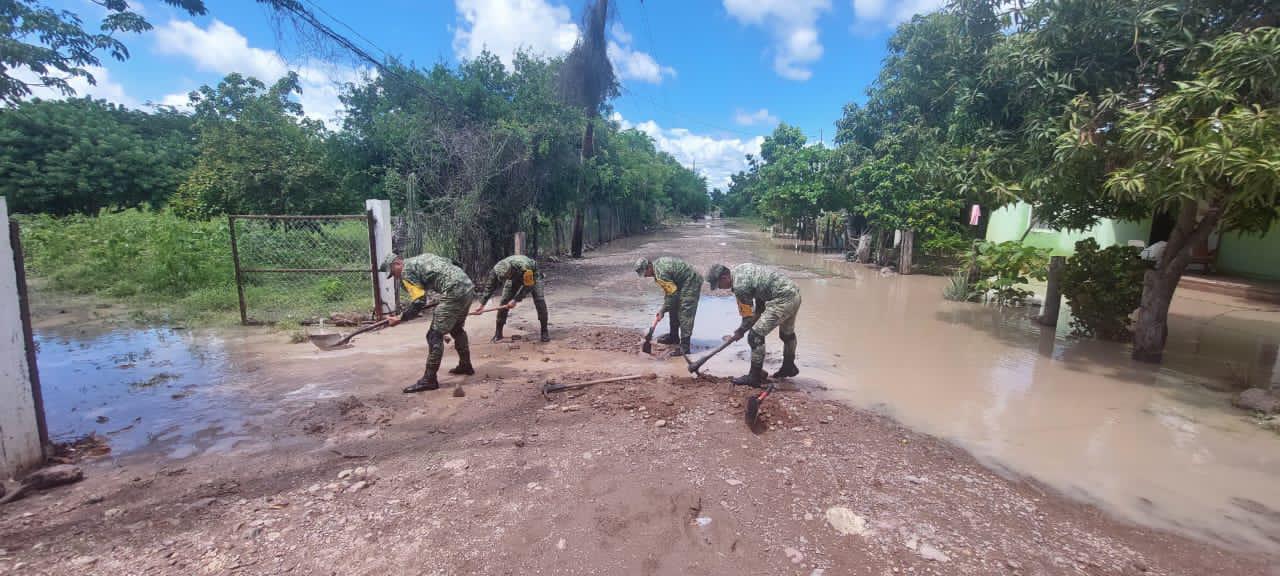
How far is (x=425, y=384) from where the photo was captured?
5.20m

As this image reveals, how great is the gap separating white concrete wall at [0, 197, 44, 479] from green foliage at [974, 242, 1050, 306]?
39.0ft

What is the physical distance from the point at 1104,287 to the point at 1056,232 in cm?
644

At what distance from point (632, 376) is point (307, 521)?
9.62 feet

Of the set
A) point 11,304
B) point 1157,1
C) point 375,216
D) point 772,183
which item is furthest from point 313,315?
point 772,183

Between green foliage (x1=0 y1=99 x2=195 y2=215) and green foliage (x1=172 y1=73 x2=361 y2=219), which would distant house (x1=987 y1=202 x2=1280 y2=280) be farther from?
green foliage (x1=0 y1=99 x2=195 y2=215)

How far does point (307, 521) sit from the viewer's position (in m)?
3.07

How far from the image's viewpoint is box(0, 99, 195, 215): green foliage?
14.7 metres

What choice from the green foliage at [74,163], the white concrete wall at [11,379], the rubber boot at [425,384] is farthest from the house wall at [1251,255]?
the green foliage at [74,163]

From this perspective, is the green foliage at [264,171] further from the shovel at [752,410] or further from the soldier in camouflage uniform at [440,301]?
the shovel at [752,410]

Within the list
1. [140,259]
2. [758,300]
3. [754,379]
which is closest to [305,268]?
[140,259]

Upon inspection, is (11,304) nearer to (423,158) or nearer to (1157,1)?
(423,158)

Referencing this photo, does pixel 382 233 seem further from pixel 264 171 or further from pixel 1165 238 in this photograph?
pixel 1165 238

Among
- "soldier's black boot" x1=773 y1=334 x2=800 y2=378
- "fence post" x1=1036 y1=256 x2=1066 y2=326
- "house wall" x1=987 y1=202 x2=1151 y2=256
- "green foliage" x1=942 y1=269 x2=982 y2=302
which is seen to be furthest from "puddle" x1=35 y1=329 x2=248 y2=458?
"house wall" x1=987 y1=202 x2=1151 y2=256

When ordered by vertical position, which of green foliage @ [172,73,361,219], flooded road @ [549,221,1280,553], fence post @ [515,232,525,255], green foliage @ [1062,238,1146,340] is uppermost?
green foliage @ [172,73,361,219]
